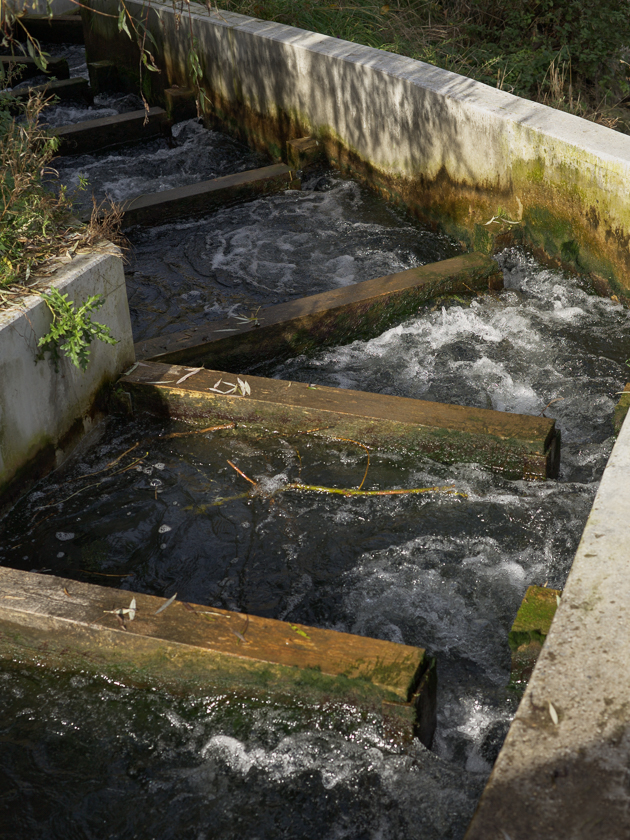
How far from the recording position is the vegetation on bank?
8.45m

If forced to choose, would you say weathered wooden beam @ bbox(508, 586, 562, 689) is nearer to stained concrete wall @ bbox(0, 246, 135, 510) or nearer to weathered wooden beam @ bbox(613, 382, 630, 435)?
weathered wooden beam @ bbox(613, 382, 630, 435)

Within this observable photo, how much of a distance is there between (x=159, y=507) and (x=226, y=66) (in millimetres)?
6254

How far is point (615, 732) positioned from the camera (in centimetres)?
180

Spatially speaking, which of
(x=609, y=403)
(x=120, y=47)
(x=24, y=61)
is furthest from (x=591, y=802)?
(x=24, y=61)

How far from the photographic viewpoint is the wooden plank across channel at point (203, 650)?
2.30m

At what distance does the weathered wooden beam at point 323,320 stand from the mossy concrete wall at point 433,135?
638 mm

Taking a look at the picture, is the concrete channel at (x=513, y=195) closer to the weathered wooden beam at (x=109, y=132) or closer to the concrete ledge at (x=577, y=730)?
the concrete ledge at (x=577, y=730)

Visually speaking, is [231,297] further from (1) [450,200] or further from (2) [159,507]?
(2) [159,507]

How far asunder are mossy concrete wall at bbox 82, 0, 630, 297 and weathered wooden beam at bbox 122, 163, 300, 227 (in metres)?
0.71

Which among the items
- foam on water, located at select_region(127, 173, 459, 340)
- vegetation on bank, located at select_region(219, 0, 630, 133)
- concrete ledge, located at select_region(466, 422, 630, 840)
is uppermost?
vegetation on bank, located at select_region(219, 0, 630, 133)

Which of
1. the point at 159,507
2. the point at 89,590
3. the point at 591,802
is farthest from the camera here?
the point at 159,507

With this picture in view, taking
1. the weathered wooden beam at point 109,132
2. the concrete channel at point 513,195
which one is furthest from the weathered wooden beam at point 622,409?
the weathered wooden beam at point 109,132

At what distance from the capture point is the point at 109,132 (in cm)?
838

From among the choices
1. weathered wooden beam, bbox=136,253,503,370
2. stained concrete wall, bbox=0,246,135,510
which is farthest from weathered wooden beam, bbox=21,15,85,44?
stained concrete wall, bbox=0,246,135,510
